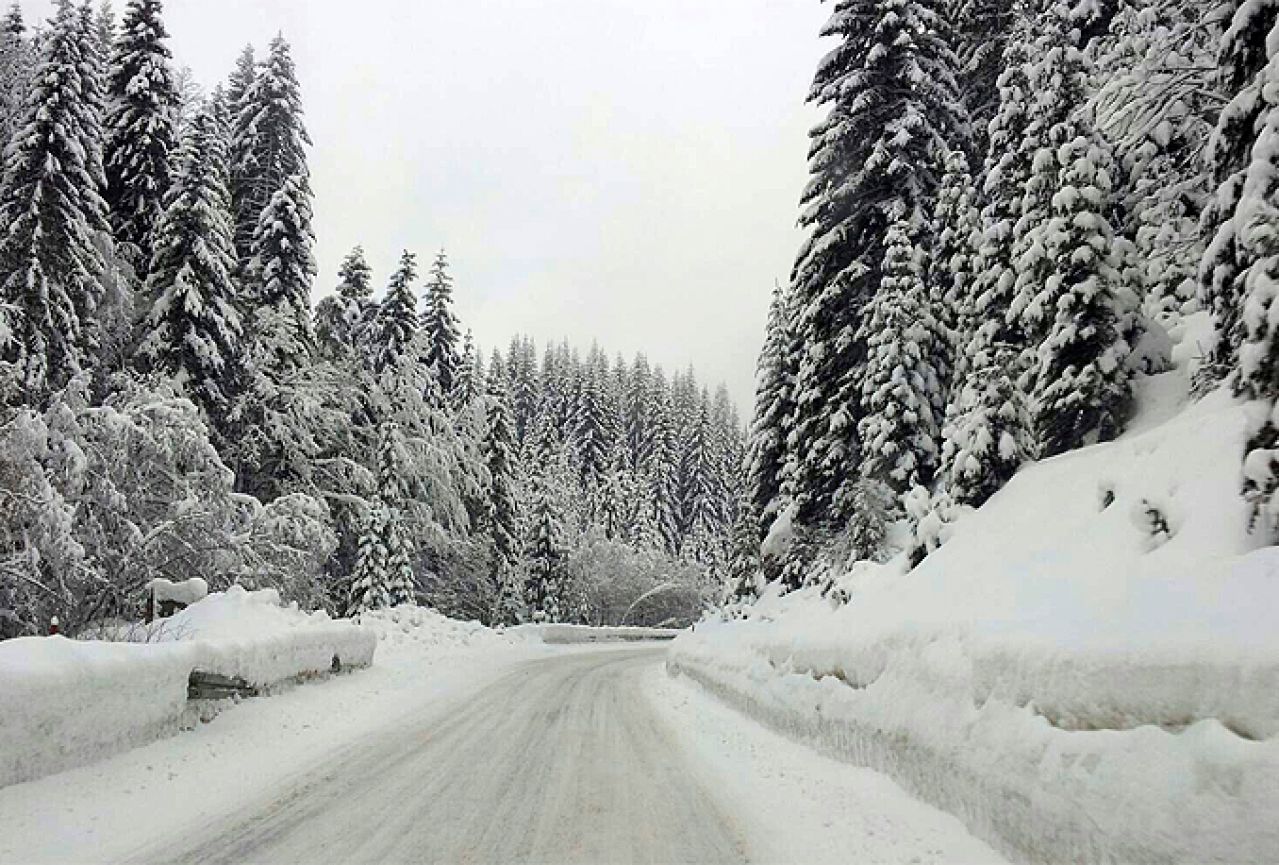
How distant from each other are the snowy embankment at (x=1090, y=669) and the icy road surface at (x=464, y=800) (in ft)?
1.57

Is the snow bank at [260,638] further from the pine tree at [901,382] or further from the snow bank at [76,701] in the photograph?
the pine tree at [901,382]

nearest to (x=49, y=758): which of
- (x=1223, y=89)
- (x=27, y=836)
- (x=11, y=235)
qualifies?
(x=27, y=836)

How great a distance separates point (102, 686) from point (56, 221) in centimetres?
1797

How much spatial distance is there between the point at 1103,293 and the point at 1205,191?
252cm

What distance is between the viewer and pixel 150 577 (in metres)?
15.0

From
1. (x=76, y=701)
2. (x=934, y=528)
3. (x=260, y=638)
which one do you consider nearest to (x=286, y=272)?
(x=260, y=638)

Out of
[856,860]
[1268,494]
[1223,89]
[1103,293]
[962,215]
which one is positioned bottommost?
[856,860]

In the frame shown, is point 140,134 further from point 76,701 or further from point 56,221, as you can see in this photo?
point 76,701

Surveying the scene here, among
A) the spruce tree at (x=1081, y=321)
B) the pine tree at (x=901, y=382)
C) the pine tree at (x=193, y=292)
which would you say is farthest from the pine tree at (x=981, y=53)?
the pine tree at (x=193, y=292)

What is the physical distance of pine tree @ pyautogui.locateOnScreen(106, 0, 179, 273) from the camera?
996 inches

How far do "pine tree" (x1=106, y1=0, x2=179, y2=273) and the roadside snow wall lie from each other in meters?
18.6

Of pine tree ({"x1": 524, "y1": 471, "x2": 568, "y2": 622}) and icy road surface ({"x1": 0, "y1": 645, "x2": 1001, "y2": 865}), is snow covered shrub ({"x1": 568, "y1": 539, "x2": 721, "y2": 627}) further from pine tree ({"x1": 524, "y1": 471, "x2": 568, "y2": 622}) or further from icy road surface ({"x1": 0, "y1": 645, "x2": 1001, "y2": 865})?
icy road surface ({"x1": 0, "y1": 645, "x2": 1001, "y2": 865})

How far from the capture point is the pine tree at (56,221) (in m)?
19.2

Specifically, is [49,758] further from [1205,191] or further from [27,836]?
[1205,191]
